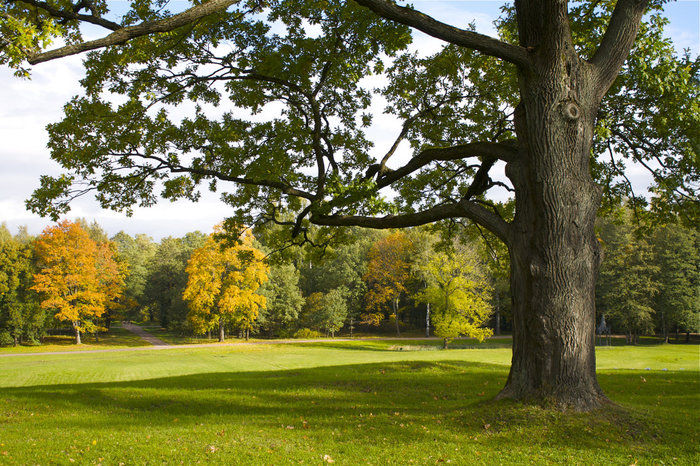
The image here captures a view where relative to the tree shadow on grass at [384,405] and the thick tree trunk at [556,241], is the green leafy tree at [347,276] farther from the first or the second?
the thick tree trunk at [556,241]

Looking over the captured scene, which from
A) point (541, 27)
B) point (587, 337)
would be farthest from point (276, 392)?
point (541, 27)

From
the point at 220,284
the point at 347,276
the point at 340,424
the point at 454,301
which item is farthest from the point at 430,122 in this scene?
the point at 347,276

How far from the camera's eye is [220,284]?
38156 mm

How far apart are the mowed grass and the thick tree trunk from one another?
0.57 meters

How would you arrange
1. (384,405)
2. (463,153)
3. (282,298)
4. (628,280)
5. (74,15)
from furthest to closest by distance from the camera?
(282,298) < (628,280) < (384,405) < (463,153) < (74,15)

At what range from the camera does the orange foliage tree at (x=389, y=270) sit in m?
48.2

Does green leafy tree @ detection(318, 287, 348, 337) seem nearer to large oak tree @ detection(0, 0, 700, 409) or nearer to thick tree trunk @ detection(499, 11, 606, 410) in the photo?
large oak tree @ detection(0, 0, 700, 409)

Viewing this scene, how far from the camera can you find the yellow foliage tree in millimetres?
37344

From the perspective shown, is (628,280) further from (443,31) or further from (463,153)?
(443,31)

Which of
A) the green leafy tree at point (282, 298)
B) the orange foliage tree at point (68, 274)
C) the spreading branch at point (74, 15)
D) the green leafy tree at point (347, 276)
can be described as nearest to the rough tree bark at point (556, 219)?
the spreading branch at point (74, 15)

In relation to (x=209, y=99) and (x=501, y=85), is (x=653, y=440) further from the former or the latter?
(x=209, y=99)

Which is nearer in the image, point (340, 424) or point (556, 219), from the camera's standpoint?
point (556, 219)

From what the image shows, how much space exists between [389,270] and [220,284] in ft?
61.8

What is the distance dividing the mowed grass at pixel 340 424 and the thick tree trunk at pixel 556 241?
0.57 m
